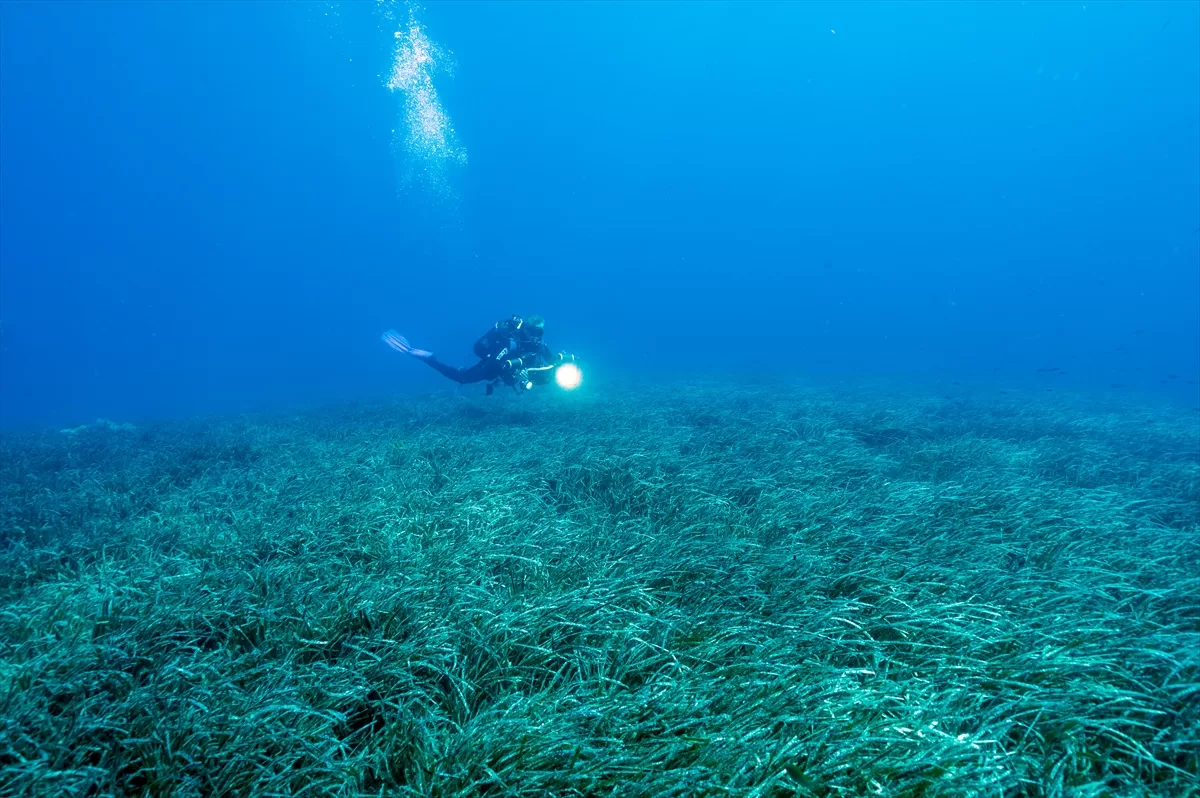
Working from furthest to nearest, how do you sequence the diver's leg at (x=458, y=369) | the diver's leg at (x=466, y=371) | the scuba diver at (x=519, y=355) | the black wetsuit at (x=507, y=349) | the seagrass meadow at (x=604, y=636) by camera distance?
the diver's leg at (x=466, y=371) → the diver's leg at (x=458, y=369) → the black wetsuit at (x=507, y=349) → the scuba diver at (x=519, y=355) → the seagrass meadow at (x=604, y=636)

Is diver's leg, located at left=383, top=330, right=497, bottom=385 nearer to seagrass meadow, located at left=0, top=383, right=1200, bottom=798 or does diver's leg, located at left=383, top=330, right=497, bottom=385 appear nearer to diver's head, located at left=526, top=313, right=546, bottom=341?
diver's head, located at left=526, top=313, right=546, bottom=341

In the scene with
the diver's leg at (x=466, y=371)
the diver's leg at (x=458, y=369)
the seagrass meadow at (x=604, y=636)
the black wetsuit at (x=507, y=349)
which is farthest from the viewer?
the diver's leg at (x=466, y=371)

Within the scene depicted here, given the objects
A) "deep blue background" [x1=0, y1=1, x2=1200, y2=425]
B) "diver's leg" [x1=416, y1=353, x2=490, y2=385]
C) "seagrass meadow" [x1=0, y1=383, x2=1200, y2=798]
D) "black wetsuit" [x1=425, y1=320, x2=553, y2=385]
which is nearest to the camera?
"seagrass meadow" [x1=0, y1=383, x2=1200, y2=798]

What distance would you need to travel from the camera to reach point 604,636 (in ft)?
9.11

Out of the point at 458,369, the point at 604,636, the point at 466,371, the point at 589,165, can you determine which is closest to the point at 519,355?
the point at 466,371

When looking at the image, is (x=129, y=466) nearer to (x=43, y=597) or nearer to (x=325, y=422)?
(x=325, y=422)

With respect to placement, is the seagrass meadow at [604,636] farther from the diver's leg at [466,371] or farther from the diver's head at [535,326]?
the diver's leg at [466,371]

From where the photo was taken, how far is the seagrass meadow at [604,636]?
183 centimetres

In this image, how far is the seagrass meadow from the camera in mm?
1825

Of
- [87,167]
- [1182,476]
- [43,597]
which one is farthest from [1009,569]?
[87,167]

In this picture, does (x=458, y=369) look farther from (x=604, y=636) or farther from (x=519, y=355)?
(x=604, y=636)

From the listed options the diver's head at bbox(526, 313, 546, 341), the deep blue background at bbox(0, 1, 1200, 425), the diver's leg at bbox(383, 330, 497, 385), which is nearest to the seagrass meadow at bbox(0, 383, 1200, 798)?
the diver's head at bbox(526, 313, 546, 341)

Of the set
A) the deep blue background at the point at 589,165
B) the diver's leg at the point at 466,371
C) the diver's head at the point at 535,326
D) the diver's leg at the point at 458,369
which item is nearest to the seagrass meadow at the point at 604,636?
the diver's head at the point at 535,326

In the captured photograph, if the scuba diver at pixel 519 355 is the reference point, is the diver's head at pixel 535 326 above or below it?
above
